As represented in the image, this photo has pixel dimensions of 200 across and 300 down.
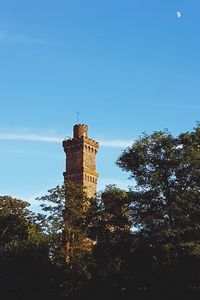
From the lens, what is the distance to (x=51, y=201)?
147ft

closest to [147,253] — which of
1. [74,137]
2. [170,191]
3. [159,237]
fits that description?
[159,237]

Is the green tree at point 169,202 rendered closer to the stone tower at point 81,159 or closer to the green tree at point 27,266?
the green tree at point 27,266

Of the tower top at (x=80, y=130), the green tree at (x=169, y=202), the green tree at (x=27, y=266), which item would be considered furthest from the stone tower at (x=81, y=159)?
the green tree at (x=169, y=202)

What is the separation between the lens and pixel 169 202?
135 feet

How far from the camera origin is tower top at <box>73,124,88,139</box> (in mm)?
71812

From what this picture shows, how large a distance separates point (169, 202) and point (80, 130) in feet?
107

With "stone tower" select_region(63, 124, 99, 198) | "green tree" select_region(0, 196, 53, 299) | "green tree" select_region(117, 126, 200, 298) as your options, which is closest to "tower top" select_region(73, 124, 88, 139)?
"stone tower" select_region(63, 124, 99, 198)

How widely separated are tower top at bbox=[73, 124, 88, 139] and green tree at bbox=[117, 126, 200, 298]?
90.1 feet

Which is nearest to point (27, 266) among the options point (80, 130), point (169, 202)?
point (169, 202)

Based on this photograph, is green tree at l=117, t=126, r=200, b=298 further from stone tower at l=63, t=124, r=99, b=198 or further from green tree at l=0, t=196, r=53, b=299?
stone tower at l=63, t=124, r=99, b=198

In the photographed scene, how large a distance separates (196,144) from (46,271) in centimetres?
1537

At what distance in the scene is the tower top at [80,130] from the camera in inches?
2827

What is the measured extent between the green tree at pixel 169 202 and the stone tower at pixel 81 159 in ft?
80.2

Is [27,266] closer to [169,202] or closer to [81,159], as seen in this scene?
[169,202]
